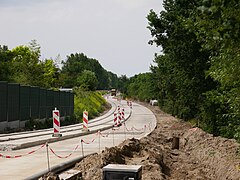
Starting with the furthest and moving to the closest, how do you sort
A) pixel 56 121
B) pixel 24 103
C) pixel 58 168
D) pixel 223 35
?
1. pixel 24 103
2. pixel 56 121
3. pixel 58 168
4. pixel 223 35

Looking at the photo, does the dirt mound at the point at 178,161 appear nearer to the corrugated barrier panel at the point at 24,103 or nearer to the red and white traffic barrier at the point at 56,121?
the red and white traffic barrier at the point at 56,121

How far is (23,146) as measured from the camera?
20.5 metres

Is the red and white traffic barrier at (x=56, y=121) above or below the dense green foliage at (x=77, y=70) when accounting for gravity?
below

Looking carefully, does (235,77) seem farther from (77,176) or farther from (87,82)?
(87,82)

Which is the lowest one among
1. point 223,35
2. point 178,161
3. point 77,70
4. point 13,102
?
point 178,161

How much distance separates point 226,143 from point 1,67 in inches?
1650

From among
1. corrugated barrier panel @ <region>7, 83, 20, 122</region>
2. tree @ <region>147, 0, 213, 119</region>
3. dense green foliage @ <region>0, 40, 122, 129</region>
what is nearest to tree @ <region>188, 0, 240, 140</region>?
tree @ <region>147, 0, 213, 119</region>

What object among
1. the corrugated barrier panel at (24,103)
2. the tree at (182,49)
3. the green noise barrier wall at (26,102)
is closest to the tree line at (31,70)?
the green noise barrier wall at (26,102)

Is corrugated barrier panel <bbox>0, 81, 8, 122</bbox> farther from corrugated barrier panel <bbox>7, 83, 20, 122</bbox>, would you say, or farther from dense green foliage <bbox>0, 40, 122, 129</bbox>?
dense green foliage <bbox>0, 40, 122, 129</bbox>

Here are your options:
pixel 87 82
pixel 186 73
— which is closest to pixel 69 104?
pixel 186 73

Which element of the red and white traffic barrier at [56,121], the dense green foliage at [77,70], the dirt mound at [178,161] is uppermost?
the dense green foliage at [77,70]

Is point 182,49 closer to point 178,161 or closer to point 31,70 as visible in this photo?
point 178,161

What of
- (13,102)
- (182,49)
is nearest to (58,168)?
(182,49)

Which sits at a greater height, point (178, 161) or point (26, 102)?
point (26, 102)
